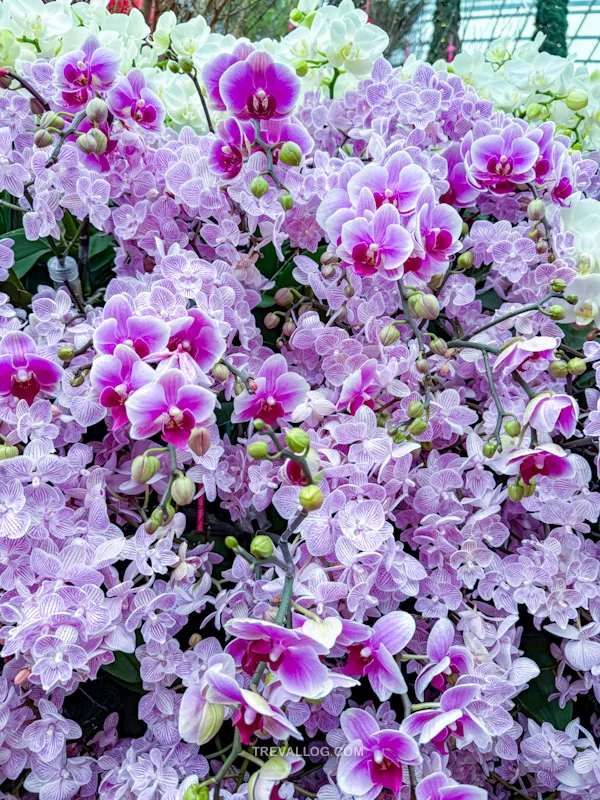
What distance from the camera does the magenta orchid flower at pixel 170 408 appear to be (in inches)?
16.7

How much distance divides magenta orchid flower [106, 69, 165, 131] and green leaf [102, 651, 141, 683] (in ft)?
1.44

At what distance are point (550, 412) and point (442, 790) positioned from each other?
26cm

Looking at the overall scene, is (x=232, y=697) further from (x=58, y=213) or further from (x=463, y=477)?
(x=58, y=213)

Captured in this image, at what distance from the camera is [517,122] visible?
2.12ft

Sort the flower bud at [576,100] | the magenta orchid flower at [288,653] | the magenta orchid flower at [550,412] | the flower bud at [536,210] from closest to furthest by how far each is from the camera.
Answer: the magenta orchid flower at [288,653] → the magenta orchid flower at [550,412] → the flower bud at [536,210] → the flower bud at [576,100]

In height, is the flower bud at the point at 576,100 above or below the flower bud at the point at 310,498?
above

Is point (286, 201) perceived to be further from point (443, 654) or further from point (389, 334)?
point (443, 654)

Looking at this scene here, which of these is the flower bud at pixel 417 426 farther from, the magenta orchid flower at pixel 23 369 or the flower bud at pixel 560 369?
the magenta orchid flower at pixel 23 369

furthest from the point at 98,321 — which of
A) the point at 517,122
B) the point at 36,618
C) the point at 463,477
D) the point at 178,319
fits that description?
the point at 517,122

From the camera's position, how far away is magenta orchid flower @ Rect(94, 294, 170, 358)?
460 millimetres

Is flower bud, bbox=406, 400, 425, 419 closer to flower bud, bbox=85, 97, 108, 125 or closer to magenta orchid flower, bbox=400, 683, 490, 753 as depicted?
magenta orchid flower, bbox=400, 683, 490, 753

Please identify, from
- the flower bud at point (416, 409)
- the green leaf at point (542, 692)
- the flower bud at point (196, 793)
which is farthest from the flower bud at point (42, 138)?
the green leaf at point (542, 692)

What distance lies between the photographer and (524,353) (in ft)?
1.75

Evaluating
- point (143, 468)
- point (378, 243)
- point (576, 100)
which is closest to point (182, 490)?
point (143, 468)
